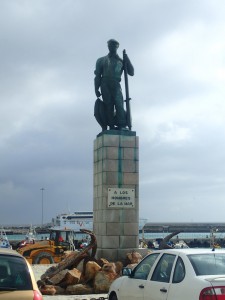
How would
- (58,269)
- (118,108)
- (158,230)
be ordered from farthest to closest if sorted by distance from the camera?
1. (158,230)
2. (118,108)
3. (58,269)

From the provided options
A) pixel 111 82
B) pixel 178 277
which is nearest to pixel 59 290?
pixel 111 82

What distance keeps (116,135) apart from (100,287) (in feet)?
17.3

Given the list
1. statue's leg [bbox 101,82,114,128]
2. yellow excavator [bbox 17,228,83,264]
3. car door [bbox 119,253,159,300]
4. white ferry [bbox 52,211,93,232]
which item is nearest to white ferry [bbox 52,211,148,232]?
white ferry [bbox 52,211,93,232]

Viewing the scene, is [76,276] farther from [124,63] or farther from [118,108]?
[124,63]

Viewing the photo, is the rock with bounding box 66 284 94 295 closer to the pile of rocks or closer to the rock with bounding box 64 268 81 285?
the pile of rocks

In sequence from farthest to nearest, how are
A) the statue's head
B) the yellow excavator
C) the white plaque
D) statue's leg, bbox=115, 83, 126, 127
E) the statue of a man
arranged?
the yellow excavator → the statue's head → the statue of a man → statue's leg, bbox=115, 83, 126, 127 → the white plaque

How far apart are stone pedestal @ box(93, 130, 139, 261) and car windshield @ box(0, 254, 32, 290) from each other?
35.5 ft

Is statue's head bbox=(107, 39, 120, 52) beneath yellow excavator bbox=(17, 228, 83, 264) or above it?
above

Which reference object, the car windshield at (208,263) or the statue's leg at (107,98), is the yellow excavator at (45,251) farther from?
the car windshield at (208,263)

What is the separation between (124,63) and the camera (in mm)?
19250

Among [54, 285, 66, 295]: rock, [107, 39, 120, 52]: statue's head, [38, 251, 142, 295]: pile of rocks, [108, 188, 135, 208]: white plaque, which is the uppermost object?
[107, 39, 120, 52]: statue's head

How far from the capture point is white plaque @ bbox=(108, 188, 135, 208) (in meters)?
17.4

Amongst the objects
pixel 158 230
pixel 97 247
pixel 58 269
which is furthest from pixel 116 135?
pixel 158 230

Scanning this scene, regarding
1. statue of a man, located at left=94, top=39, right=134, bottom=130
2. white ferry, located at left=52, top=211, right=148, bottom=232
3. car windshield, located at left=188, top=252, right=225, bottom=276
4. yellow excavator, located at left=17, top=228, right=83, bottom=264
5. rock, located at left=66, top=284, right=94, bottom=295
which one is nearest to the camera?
car windshield, located at left=188, top=252, right=225, bottom=276
